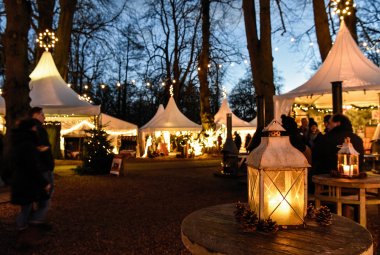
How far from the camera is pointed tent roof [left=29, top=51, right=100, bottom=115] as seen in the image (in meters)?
15.8

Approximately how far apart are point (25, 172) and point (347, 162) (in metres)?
3.98

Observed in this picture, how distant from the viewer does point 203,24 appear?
23.8 m

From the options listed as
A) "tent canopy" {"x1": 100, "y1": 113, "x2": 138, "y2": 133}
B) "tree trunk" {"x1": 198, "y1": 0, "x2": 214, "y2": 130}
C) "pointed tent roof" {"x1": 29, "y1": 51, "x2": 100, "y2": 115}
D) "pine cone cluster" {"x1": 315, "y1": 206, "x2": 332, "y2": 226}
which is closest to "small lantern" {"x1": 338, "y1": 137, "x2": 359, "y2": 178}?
"pine cone cluster" {"x1": 315, "y1": 206, "x2": 332, "y2": 226}

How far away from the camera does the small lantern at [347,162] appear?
16.3ft

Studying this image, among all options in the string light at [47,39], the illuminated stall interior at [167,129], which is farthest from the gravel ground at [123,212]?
the illuminated stall interior at [167,129]

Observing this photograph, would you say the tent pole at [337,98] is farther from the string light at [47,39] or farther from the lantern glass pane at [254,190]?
the string light at [47,39]

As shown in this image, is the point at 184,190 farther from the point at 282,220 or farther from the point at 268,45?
the point at 282,220

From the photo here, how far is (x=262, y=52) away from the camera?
12.7 meters

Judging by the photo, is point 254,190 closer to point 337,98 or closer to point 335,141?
point 335,141

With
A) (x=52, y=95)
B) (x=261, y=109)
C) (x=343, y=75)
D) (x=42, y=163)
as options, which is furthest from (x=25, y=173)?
(x=52, y=95)

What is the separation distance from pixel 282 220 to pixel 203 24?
22167 millimetres

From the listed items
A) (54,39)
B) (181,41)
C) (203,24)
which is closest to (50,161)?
(54,39)

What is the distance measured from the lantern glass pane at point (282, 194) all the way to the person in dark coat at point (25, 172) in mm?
3495

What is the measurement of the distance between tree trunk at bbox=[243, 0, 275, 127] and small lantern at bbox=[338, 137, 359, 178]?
22.7 ft
